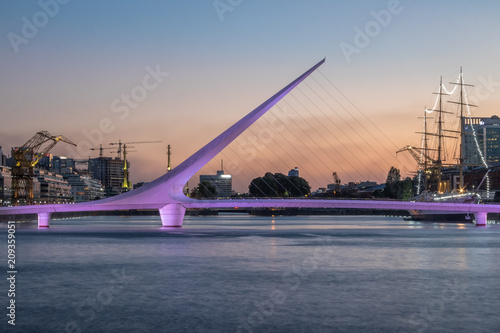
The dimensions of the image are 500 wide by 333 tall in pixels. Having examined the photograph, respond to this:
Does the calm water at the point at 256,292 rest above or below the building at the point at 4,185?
below

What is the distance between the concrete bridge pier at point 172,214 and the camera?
6950 cm

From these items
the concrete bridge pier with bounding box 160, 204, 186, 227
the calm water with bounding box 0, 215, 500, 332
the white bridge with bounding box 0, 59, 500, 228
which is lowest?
the calm water with bounding box 0, 215, 500, 332

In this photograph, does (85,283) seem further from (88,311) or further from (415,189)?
(415,189)

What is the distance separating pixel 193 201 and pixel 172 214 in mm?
6898

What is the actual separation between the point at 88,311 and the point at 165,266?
38.6 ft

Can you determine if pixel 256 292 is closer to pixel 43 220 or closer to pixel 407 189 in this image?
pixel 43 220

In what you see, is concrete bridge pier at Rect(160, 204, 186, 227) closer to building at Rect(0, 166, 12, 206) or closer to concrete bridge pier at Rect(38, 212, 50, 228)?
concrete bridge pier at Rect(38, 212, 50, 228)

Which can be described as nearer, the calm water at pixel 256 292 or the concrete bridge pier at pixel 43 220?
the calm water at pixel 256 292

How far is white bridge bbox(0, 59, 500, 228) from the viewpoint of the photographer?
5969 centimetres

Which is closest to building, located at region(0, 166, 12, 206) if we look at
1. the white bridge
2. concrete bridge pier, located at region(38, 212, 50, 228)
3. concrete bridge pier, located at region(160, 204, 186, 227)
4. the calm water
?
concrete bridge pier, located at region(38, 212, 50, 228)

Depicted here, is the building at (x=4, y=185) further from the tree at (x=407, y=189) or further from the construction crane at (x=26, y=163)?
the tree at (x=407, y=189)

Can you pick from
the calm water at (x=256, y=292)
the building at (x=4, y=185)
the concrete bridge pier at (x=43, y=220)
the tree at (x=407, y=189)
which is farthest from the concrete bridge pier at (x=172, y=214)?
the building at (x=4, y=185)

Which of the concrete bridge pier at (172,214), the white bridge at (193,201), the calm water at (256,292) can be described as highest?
the white bridge at (193,201)

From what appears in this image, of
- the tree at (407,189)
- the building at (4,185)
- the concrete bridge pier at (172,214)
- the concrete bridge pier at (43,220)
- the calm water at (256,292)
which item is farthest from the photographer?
the building at (4,185)
